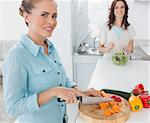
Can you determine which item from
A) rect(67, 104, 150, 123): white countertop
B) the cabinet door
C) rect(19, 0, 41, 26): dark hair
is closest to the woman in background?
the cabinet door

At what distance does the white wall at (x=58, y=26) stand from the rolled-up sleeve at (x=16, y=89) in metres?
1.72

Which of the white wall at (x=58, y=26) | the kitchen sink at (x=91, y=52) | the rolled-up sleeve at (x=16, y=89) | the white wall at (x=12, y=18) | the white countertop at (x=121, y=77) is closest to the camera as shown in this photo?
the rolled-up sleeve at (x=16, y=89)

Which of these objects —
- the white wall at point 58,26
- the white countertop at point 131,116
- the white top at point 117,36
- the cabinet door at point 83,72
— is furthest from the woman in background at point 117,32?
the white countertop at point 131,116

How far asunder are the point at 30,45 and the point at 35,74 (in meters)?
0.12

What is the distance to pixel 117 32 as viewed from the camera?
237cm

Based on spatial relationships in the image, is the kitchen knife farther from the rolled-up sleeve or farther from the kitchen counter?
the kitchen counter

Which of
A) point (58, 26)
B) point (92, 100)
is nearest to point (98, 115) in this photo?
point (92, 100)

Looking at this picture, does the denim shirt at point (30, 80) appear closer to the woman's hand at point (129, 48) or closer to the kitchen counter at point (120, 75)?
the kitchen counter at point (120, 75)

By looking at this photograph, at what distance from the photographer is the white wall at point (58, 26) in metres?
2.67

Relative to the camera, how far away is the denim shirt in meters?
0.99

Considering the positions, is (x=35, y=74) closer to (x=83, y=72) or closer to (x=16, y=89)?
(x=16, y=89)

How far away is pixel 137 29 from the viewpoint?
299 cm

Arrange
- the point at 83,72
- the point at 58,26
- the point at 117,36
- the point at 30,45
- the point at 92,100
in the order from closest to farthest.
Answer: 1. the point at 30,45
2. the point at 92,100
3. the point at 117,36
4. the point at 58,26
5. the point at 83,72

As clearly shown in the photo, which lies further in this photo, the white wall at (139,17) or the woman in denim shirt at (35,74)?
the white wall at (139,17)
